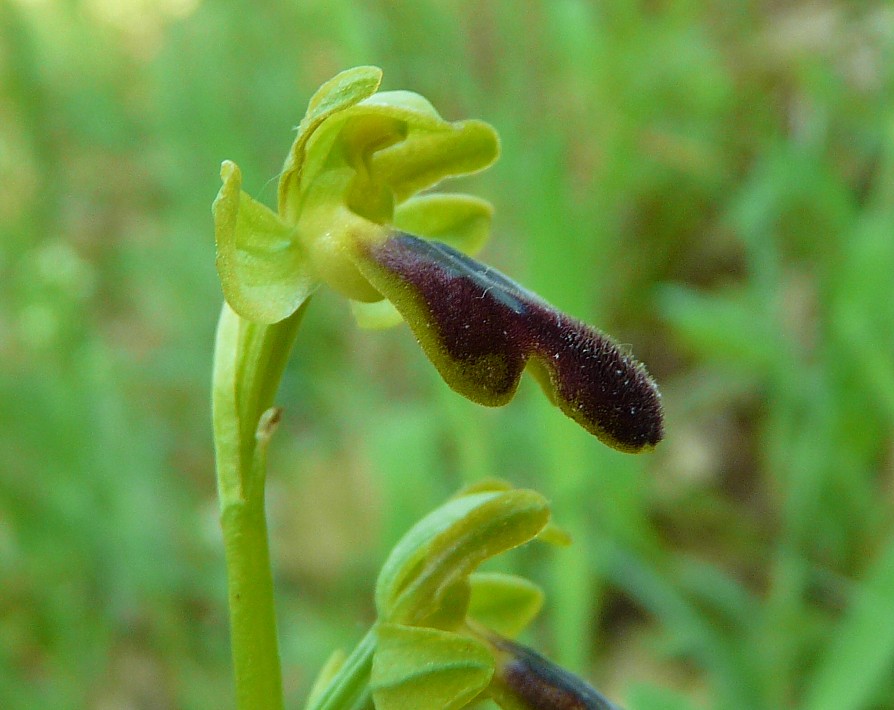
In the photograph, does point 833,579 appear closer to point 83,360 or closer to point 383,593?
point 383,593

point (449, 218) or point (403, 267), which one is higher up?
point (449, 218)

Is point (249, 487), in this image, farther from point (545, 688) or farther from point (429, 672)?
point (545, 688)

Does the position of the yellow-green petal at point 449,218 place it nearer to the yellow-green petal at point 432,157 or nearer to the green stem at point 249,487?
the yellow-green petal at point 432,157

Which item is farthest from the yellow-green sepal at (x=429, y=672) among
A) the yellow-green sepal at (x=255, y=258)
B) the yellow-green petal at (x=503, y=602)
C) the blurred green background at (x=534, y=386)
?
the blurred green background at (x=534, y=386)

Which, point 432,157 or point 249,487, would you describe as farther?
point 432,157

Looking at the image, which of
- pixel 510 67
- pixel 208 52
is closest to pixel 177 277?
pixel 208 52

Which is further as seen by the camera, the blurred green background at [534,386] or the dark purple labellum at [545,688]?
the blurred green background at [534,386]

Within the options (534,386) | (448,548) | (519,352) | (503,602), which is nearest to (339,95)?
(519,352)

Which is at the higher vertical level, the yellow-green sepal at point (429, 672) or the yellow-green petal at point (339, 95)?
the yellow-green petal at point (339, 95)
